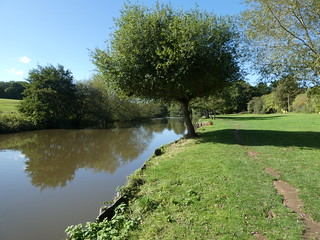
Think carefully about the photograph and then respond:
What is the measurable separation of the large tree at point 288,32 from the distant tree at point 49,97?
35.8 meters

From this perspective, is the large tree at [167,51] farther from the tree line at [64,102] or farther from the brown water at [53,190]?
the tree line at [64,102]

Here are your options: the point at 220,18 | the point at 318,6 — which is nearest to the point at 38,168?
the point at 220,18

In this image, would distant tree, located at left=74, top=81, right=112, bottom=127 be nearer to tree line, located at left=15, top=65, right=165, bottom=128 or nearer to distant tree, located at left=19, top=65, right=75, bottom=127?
tree line, located at left=15, top=65, right=165, bottom=128

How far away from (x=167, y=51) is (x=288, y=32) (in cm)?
603

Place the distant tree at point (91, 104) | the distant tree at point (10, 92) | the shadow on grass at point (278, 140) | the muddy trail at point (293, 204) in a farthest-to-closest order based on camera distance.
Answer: the distant tree at point (10, 92), the distant tree at point (91, 104), the shadow on grass at point (278, 140), the muddy trail at point (293, 204)

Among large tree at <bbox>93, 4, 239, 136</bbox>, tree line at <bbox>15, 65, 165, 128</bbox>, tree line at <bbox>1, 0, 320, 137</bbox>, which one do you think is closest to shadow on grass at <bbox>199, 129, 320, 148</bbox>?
tree line at <bbox>1, 0, 320, 137</bbox>

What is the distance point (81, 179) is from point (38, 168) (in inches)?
154

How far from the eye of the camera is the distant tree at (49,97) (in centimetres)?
3544

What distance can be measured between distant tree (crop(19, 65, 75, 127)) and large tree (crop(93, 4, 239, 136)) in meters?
27.4

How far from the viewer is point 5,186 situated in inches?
343

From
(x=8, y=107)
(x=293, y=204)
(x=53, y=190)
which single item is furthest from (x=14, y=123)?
(x=293, y=204)

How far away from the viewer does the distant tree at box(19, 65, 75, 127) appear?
116ft

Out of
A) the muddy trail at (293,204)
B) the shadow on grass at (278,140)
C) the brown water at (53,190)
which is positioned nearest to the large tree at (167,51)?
the shadow on grass at (278,140)

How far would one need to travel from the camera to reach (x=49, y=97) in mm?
38156
